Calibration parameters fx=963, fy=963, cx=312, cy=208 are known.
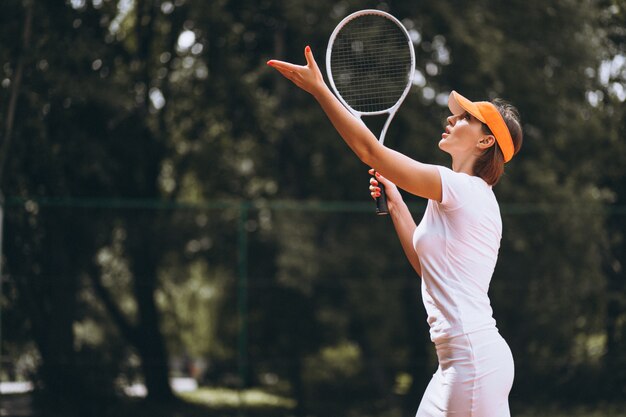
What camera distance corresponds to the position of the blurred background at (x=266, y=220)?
798cm

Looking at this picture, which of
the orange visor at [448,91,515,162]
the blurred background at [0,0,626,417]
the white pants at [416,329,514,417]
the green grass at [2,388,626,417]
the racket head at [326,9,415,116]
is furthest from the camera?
the green grass at [2,388,626,417]

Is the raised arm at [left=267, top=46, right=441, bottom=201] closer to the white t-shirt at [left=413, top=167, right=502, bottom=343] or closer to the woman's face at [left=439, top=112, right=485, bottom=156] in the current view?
the white t-shirt at [left=413, top=167, right=502, bottom=343]

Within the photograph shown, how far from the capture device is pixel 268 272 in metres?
8.58

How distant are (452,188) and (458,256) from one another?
0.22 meters

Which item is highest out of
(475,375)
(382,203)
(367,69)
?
(367,69)

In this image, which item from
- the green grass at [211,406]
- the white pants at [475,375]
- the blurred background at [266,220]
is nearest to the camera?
the white pants at [475,375]

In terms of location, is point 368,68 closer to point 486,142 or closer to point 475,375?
point 486,142

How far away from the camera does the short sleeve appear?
279 centimetres

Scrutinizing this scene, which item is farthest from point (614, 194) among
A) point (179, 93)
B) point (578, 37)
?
point (179, 93)

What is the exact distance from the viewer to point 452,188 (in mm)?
2811

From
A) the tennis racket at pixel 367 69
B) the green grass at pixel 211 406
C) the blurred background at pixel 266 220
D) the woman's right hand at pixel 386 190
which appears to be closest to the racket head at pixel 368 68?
the tennis racket at pixel 367 69

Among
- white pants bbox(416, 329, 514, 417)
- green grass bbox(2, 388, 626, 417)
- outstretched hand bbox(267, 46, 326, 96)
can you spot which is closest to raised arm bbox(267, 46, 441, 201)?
outstretched hand bbox(267, 46, 326, 96)

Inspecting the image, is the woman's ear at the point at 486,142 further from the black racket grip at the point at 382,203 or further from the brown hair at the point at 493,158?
the black racket grip at the point at 382,203

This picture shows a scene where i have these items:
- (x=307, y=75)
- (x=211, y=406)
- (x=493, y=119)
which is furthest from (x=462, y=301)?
(x=211, y=406)
